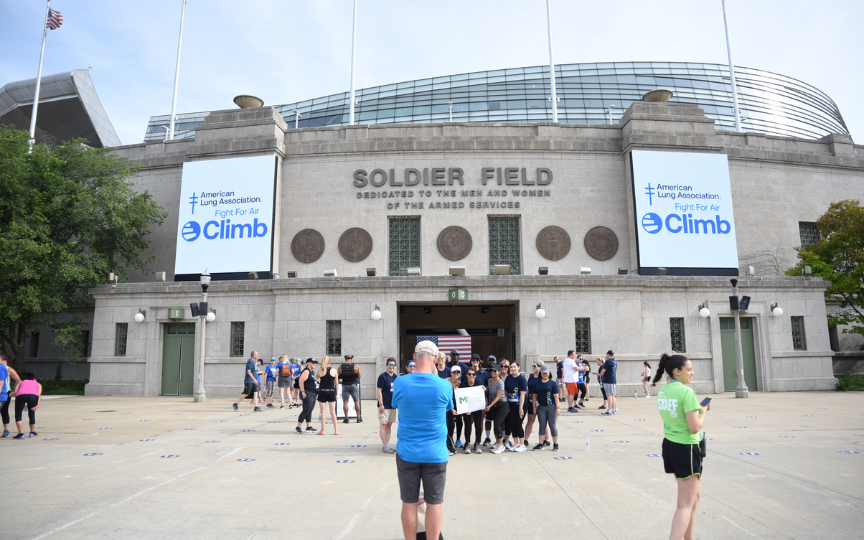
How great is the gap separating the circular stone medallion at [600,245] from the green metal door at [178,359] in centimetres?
1822

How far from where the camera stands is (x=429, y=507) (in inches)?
180

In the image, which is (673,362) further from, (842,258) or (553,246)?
(842,258)

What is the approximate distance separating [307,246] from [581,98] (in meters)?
40.4

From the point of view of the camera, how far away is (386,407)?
37.3 ft

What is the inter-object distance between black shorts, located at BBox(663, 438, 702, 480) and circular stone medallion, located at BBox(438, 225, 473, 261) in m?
20.7

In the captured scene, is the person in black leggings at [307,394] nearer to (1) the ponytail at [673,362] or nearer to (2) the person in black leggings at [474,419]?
(2) the person in black leggings at [474,419]

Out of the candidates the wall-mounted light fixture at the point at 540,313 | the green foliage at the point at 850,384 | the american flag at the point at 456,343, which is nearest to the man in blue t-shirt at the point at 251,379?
the wall-mounted light fixture at the point at 540,313

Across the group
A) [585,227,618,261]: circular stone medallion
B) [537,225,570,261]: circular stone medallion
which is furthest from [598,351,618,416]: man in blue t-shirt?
[585,227,618,261]: circular stone medallion

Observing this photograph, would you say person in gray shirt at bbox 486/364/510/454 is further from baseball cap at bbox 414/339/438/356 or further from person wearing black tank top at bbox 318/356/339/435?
baseball cap at bbox 414/339/438/356

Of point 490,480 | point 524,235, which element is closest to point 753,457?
point 490,480

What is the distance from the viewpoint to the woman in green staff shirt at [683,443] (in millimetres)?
4809

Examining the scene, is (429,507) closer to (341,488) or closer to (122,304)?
(341,488)

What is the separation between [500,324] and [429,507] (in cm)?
2548

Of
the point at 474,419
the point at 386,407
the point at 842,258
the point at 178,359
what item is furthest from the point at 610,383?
the point at 178,359
